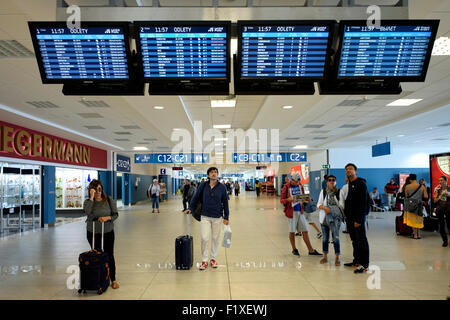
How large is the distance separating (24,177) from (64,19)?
35.7 ft

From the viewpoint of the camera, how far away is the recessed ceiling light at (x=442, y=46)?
5056 millimetres

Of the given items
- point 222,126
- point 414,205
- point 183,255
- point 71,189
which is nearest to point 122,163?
point 71,189

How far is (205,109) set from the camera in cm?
1077

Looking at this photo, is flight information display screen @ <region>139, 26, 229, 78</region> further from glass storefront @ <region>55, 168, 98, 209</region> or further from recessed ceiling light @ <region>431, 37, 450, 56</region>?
glass storefront @ <region>55, 168, 98, 209</region>

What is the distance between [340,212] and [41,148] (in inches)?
420

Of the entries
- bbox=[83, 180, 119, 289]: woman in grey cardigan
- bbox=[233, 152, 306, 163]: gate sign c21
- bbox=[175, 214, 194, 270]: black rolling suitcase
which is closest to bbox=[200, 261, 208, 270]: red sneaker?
bbox=[175, 214, 194, 270]: black rolling suitcase

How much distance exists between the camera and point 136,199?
24203 mm

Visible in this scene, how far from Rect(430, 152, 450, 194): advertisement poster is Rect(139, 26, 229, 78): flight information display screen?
973cm

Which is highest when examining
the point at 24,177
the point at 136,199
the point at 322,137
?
the point at 322,137

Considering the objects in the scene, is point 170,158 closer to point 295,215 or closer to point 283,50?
point 295,215

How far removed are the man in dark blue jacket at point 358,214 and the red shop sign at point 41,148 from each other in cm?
956

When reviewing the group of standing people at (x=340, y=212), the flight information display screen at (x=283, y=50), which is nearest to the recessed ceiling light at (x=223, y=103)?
the group of standing people at (x=340, y=212)
